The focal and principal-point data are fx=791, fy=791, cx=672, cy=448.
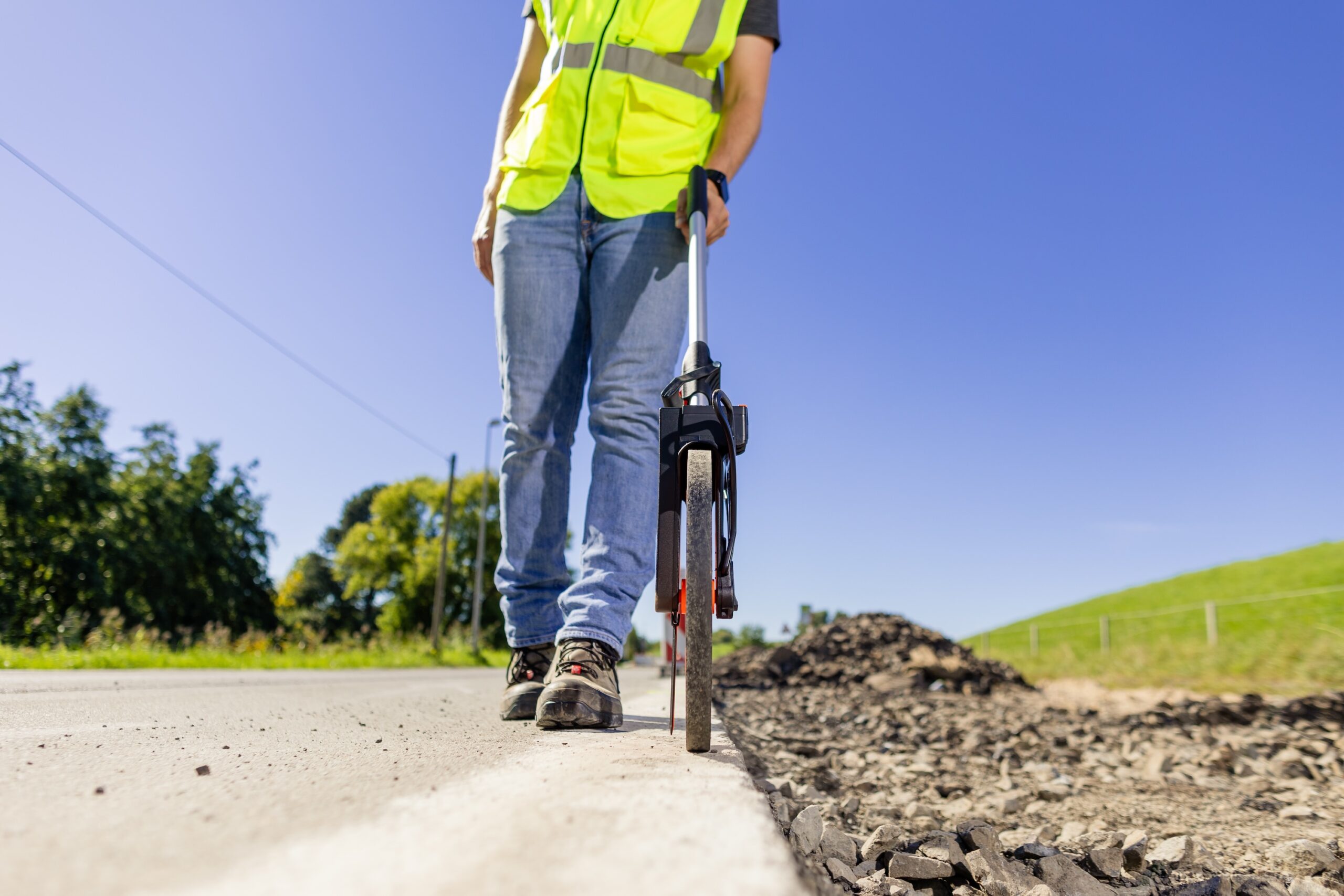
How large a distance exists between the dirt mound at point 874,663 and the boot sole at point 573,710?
24.1 feet

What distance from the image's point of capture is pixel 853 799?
2346 millimetres

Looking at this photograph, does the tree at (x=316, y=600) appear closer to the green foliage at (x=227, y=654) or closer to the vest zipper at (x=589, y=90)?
the green foliage at (x=227, y=654)

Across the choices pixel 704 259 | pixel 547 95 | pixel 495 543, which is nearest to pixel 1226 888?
pixel 704 259

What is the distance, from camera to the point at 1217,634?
543 inches

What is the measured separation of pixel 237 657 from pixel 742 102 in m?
9.71

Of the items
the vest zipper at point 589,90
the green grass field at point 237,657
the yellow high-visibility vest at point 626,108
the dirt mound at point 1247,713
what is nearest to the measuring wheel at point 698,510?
the yellow high-visibility vest at point 626,108

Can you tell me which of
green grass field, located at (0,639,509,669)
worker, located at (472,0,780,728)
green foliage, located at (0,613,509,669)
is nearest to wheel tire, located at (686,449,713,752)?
worker, located at (472,0,780,728)

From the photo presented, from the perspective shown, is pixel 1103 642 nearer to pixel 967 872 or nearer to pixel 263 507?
pixel 967 872

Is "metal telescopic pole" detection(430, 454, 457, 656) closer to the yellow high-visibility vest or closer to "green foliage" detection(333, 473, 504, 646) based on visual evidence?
"green foliage" detection(333, 473, 504, 646)

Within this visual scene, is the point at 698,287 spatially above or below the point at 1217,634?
above

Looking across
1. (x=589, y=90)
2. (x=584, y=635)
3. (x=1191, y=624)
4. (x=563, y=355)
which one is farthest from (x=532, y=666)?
(x=1191, y=624)

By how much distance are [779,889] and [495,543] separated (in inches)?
1603

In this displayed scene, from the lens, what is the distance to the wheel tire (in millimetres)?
1428

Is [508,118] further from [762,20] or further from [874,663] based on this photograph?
[874,663]
